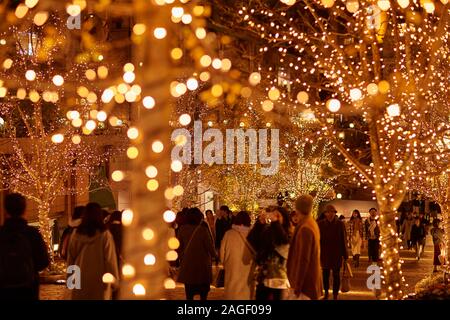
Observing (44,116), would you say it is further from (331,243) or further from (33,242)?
(33,242)

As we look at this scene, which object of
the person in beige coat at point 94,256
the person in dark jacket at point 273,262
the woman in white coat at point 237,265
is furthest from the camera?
the woman in white coat at point 237,265

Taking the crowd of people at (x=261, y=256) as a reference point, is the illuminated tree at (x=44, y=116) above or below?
above

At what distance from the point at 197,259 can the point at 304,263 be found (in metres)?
2.40

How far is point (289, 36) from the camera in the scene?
40.6 feet

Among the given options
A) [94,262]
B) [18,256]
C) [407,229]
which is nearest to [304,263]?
[94,262]

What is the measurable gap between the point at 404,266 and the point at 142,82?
18.7 meters

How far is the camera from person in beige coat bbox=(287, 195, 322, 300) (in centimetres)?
962

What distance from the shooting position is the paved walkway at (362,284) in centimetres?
1508

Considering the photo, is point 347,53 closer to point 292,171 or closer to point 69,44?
point 69,44

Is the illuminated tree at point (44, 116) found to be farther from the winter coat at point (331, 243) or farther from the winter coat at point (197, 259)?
the winter coat at point (197, 259)

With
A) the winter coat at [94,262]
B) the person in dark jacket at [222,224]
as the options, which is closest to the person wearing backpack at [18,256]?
the winter coat at [94,262]

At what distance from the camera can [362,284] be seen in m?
17.6

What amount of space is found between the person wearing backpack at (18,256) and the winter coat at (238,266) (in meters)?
3.38
